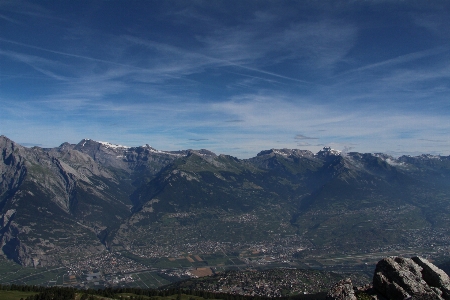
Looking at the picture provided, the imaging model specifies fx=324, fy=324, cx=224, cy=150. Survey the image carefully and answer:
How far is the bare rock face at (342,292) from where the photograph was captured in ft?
75.6

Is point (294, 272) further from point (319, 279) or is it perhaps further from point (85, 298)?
point (85, 298)

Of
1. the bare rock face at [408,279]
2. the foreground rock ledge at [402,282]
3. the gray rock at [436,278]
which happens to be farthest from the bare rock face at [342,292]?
the gray rock at [436,278]

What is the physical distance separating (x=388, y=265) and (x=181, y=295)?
107 meters

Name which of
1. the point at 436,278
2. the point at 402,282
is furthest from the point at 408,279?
the point at 436,278

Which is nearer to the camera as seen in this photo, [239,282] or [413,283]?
[413,283]

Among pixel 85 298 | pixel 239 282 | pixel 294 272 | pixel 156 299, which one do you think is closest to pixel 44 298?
pixel 85 298

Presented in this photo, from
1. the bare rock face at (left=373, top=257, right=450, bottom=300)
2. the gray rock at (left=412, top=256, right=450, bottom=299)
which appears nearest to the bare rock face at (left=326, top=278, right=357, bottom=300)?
the bare rock face at (left=373, top=257, right=450, bottom=300)

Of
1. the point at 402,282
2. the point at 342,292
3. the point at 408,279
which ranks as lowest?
the point at 342,292

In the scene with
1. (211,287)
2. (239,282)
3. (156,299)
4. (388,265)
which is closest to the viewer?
(388,265)

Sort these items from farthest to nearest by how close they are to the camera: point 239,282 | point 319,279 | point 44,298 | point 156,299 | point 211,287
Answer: point 319,279, point 239,282, point 211,287, point 156,299, point 44,298

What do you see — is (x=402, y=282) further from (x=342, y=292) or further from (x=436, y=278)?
(x=342, y=292)

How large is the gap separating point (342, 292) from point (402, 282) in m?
5.16

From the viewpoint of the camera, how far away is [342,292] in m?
23.3

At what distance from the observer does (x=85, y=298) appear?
86.5 meters
